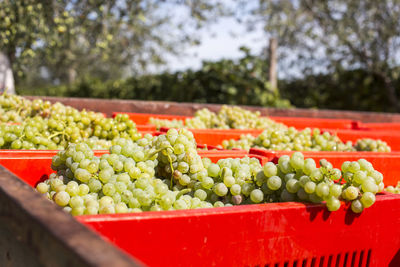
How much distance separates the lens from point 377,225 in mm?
1375

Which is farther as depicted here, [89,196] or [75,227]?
[89,196]

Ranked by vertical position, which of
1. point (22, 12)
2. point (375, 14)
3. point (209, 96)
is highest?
point (375, 14)

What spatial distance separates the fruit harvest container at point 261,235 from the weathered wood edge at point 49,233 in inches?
5.9

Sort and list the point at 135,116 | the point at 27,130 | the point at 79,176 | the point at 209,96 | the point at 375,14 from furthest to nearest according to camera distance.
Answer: the point at 375,14, the point at 209,96, the point at 135,116, the point at 27,130, the point at 79,176

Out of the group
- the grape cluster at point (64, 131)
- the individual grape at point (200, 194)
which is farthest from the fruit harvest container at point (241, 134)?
the individual grape at point (200, 194)

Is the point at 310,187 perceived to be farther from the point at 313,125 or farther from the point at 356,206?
the point at 313,125

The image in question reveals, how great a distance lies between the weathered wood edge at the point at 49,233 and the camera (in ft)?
2.06

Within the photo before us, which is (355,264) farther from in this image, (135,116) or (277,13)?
(277,13)

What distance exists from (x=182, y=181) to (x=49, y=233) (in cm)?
74

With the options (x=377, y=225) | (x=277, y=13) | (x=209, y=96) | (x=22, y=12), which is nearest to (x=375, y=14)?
(x=277, y=13)

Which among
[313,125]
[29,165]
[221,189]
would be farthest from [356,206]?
[313,125]

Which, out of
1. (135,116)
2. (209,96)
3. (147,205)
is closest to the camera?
(147,205)

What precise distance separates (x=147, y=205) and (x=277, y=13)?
10.7 metres

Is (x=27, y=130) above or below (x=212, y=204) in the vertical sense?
above
